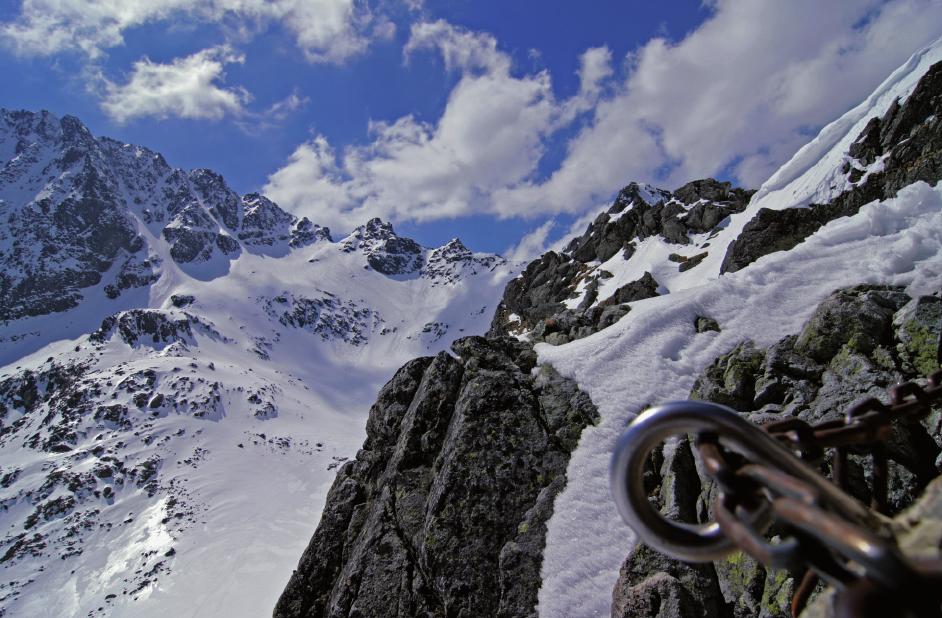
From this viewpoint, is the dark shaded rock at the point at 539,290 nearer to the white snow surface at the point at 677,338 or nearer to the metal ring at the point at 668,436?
the white snow surface at the point at 677,338

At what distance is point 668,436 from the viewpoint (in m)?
2.43

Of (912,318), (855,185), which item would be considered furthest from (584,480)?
(855,185)

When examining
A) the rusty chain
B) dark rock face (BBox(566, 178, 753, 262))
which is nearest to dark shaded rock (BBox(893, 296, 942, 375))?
the rusty chain

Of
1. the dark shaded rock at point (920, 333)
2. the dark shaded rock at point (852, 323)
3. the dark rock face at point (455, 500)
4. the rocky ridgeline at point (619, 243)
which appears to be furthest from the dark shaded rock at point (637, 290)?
the dark shaded rock at point (920, 333)

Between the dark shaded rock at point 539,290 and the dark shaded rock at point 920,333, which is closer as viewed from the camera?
the dark shaded rock at point 920,333

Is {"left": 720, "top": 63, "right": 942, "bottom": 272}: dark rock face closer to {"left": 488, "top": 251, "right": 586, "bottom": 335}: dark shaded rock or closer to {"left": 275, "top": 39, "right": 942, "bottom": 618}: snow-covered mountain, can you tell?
{"left": 275, "top": 39, "right": 942, "bottom": 618}: snow-covered mountain

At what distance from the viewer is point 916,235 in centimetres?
1176

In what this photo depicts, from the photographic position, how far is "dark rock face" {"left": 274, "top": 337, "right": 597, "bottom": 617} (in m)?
11.8

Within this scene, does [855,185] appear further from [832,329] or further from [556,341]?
[832,329]

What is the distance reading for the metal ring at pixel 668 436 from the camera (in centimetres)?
247

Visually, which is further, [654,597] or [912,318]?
[912,318]

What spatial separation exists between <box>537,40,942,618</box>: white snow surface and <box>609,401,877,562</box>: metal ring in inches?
345

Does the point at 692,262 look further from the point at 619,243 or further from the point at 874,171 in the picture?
the point at 619,243

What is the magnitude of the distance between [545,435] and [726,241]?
52.4 metres
